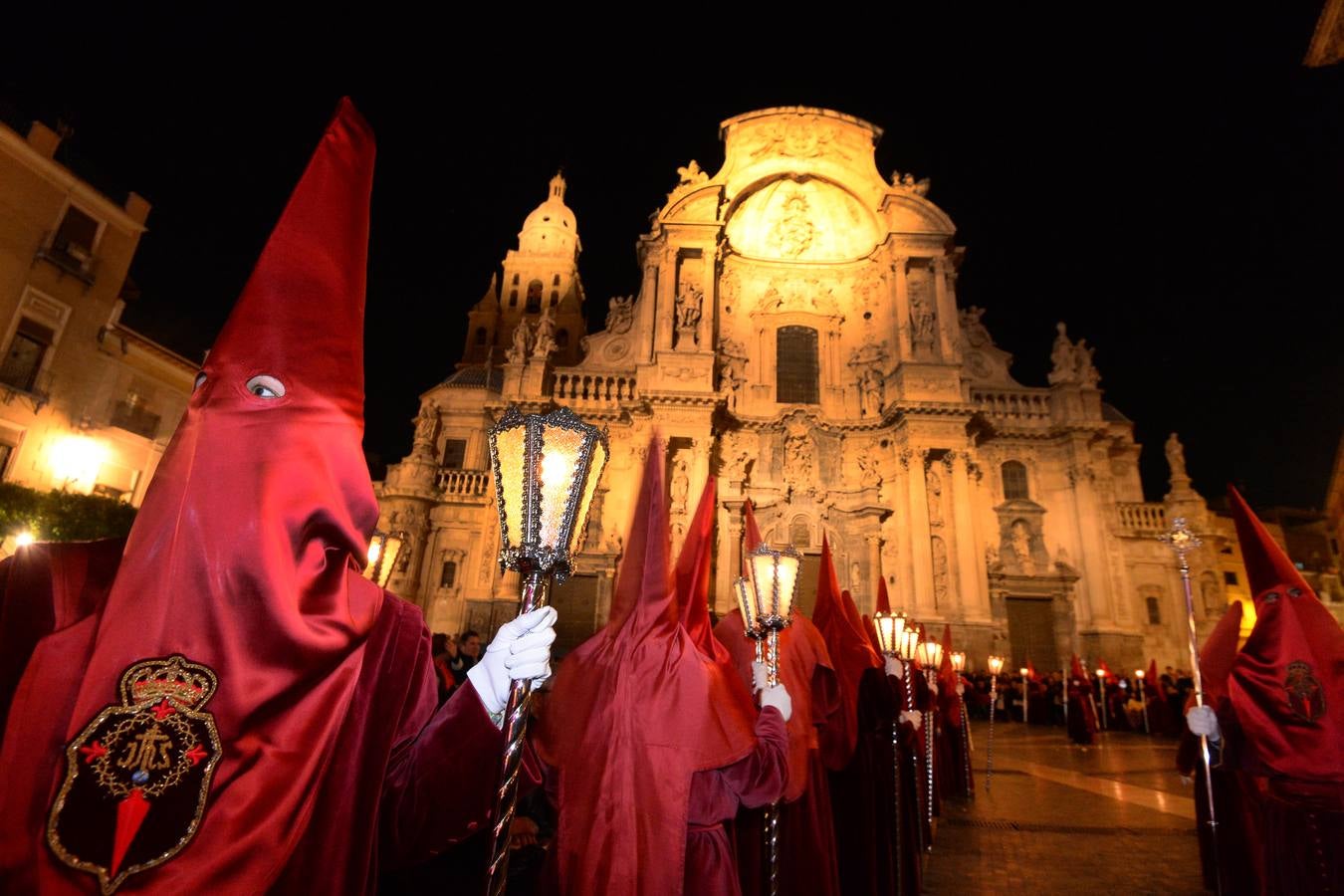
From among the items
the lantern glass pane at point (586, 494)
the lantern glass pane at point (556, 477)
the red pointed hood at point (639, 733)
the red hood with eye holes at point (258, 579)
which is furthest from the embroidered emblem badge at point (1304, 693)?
the red hood with eye holes at point (258, 579)

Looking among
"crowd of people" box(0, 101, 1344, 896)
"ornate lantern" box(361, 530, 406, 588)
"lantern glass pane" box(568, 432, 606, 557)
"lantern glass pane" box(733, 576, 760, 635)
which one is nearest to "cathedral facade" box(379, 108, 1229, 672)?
"ornate lantern" box(361, 530, 406, 588)

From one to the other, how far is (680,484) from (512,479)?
15.4m

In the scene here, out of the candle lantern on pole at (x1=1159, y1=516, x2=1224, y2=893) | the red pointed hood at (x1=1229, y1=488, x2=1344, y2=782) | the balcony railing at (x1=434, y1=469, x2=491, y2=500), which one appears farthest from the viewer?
the balcony railing at (x1=434, y1=469, x2=491, y2=500)

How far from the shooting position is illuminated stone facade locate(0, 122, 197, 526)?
572 inches

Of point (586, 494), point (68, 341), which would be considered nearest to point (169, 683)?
point (586, 494)

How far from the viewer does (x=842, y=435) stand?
64.7ft

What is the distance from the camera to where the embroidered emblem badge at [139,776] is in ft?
3.85

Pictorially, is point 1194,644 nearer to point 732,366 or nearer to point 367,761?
point 367,761

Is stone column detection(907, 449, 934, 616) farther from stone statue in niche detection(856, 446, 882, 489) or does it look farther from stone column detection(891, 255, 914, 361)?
stone column detection(891, 255, 914, 361)

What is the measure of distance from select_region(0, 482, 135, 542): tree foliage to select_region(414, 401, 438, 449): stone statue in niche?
396 inches

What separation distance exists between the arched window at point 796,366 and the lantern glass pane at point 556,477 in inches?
730

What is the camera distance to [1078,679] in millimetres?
14875

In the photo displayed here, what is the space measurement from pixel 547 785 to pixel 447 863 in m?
1.27

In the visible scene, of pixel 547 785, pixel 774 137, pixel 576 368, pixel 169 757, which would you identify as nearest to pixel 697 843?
pixel 547 785
